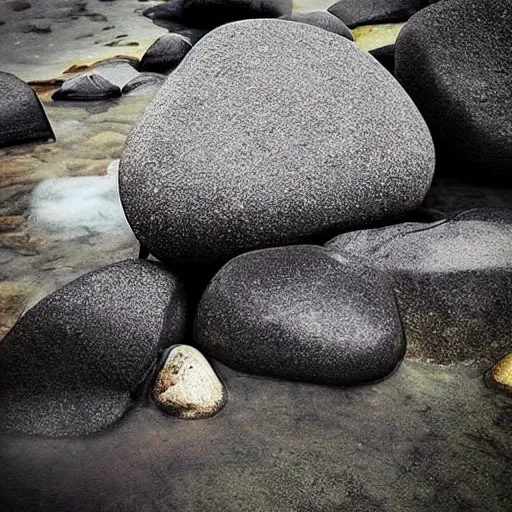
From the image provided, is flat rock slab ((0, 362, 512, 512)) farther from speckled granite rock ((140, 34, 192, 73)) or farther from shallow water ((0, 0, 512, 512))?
speckled granite rock ((140, 34, 192, 73))

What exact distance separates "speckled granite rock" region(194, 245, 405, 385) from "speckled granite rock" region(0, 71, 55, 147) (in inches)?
95.4

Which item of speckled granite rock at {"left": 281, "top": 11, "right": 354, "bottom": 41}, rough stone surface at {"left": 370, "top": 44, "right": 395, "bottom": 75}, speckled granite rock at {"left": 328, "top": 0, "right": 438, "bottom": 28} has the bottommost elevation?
speckled granite rock at {"left": 328, "top": 0, "right": 438, "bottom": 28}

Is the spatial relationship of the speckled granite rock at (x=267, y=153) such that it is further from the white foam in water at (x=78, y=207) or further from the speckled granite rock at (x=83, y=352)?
the white foam in water at (x=78, y=207)

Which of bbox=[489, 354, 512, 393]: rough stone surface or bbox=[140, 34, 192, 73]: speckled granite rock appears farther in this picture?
bbox=[140, 34, 192, 73]: speckled granite rock

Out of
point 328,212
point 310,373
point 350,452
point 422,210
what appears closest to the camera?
point 350,452

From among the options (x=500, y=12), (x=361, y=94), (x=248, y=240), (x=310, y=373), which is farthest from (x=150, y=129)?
(x=500, y=12)

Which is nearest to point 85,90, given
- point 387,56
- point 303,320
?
point 387,56

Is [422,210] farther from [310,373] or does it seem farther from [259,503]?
[259,503]

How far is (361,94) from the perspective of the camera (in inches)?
117

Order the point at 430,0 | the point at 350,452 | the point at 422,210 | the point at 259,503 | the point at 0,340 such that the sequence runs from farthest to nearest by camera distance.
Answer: the point at 430,0
the point at 422,210
the point at 0,340
the point at 350,452
the point at 259,503

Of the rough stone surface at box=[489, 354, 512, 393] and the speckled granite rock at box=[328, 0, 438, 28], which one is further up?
the rough stone surface at box=[489, 354, 512, 393]

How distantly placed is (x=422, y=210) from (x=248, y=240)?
913 millimetres

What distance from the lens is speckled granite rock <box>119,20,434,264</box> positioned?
2.70m

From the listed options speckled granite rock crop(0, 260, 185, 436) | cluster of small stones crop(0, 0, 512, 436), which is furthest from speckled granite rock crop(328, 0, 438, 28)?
speckled granite rock crop(0, 260, 185, 436)
